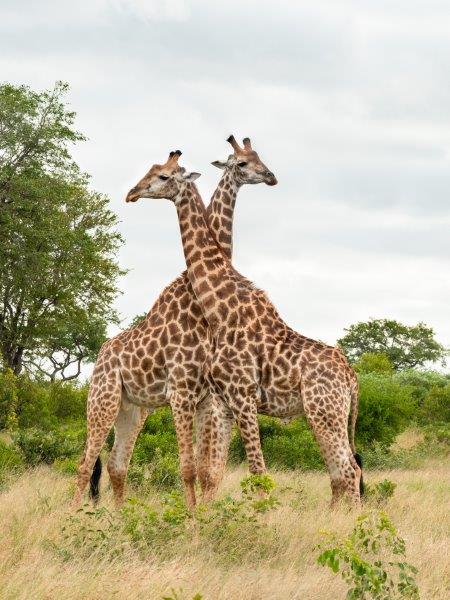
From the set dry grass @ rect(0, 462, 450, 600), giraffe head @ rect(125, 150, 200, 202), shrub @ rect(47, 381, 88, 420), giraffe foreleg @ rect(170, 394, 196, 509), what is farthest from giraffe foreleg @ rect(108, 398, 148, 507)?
shrub @ rect(47, 381, 88, 420)

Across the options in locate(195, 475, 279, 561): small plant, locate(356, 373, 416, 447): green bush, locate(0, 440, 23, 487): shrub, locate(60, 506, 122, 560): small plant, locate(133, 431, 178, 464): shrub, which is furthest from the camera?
locate(356, 373, 416, 447): green bush

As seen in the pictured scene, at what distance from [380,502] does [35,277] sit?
85.4ft

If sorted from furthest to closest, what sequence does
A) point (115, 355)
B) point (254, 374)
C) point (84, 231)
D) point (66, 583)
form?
1. point (84, 231)
2. point (115, 355)
3. point (254, 374)
4. point (66, 583)

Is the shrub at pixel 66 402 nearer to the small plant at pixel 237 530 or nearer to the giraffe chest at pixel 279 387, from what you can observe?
the giraffe chest at pixel 279 387

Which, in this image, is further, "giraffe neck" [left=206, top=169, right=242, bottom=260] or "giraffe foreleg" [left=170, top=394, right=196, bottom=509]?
"giraffe neck" [left=206, top=169, right=242, bottom=260]

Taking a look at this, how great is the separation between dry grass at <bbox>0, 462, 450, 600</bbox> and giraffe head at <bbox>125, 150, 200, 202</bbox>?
11.9ft

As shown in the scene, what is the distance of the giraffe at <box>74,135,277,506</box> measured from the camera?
11.4 meters

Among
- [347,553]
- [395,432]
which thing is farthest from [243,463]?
[347,553]

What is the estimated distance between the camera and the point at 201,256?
11.9 metres

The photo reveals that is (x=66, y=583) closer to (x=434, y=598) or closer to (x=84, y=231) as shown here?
(x=434, y=598)

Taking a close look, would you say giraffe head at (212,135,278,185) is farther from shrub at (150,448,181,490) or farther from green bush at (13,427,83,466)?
green bush at (13,427,83,466)

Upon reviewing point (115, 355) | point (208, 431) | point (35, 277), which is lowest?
point (208, 431)

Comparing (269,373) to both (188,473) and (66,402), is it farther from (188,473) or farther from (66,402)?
(66,402)

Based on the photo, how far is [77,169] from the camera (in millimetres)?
39719
